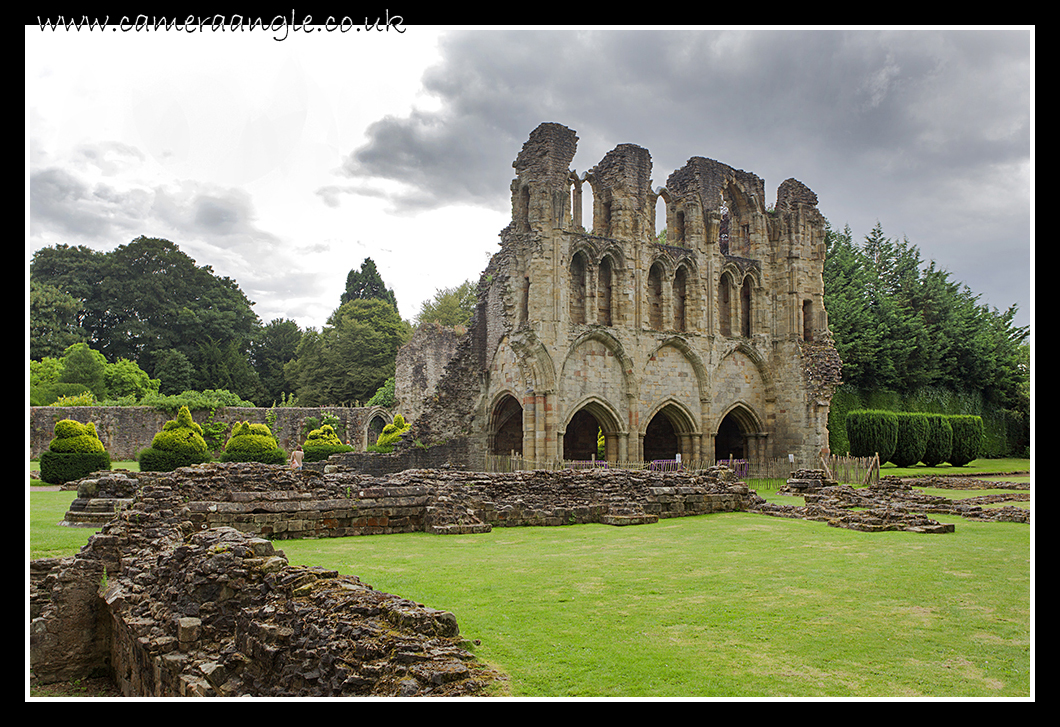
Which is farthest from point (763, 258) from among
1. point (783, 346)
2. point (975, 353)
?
point (975, 353)

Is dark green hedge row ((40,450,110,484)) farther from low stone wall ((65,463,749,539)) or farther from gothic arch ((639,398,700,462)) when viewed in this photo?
gothic arch ((639,398,700,462))

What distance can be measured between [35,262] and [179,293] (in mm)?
8062

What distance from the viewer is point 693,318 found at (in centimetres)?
2861

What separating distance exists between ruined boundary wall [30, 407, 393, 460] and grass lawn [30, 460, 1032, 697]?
1015 inches

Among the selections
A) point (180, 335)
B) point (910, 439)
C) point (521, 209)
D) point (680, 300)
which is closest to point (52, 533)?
point (521, 209)

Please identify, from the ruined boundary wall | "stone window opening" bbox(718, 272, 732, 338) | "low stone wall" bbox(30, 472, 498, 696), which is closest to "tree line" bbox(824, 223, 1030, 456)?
"stone window opening" bbox(718, 272, 732, 338)

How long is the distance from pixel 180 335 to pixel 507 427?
1116 inches

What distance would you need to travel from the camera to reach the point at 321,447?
28.4 meters

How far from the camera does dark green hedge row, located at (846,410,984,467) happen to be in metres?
31.7

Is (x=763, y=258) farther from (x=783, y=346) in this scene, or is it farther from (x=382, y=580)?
(x=382, y=580)

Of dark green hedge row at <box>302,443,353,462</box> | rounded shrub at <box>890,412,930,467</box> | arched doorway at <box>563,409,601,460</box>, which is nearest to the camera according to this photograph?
dark green hedge row at <box>302,443,353,462</box>

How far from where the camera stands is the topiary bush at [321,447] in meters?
28.3

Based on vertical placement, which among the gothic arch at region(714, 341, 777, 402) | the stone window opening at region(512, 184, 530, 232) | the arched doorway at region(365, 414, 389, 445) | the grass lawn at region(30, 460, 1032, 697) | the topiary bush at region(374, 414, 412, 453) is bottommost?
the arched doorway at region(365, 414, 389, 445)

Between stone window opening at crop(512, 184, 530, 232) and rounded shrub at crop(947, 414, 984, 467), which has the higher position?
stone window opening at crop(512, 184, 530, 232)
